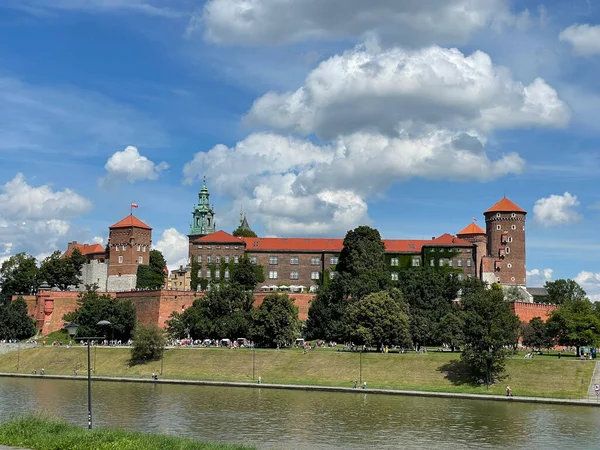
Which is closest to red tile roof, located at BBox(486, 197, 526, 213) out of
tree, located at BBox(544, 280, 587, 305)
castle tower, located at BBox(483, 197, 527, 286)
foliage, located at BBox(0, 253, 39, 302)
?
castle tower, located at BBox(483, 197, 527, 286)

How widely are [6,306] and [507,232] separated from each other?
53.9 m

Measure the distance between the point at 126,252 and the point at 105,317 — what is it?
561 inches

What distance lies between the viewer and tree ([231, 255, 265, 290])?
82.5 metres

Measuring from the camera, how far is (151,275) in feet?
275

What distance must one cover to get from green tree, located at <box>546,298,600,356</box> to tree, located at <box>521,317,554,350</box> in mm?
1878

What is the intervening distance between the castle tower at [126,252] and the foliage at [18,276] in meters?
9.23

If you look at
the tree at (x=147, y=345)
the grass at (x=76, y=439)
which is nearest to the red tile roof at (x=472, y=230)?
the tree at (x=147, y=345)

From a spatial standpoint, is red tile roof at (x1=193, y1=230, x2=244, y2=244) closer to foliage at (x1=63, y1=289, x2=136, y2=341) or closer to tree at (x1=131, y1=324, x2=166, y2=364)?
foliage at (x1=63, y1=289, x2=136, y2=341)

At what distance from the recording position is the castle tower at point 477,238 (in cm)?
8259

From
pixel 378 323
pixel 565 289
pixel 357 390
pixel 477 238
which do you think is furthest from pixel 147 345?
pixel 565 289

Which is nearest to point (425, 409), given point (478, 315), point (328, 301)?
point (478, 315)

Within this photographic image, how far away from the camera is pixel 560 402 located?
43000mm

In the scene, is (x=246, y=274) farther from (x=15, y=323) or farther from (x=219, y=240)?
(x=15, y=323)

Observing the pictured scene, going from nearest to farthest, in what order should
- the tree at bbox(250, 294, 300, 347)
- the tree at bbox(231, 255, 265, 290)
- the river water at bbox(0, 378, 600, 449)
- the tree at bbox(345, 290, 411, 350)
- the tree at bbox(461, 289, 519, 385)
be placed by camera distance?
the river water at bbox(0, 378, 600, 449) < the tree at bbox(461, 289, 519, 385) < the tree at bbox(345, 290, 411, 350) < the tree at bbox(250, 294, 300, 347) < the tree at bbox(231, 255, 265, 290)
